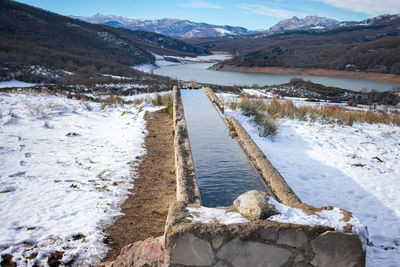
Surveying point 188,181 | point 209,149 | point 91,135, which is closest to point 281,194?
point 188,181

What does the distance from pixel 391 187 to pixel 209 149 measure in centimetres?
314

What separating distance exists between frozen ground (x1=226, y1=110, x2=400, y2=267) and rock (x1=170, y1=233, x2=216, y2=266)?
182cm

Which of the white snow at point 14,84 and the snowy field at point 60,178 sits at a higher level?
the white snow at point 14,84

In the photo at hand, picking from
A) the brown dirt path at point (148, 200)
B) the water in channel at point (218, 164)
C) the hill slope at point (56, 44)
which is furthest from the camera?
the hill slope at point (56, 44)

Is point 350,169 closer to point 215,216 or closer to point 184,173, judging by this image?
point 184,173

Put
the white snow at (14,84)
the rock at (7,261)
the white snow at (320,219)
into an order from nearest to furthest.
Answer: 1. the white snow at (320,219)
2. the rock at (7,261)
3. the white snow at (14,84)

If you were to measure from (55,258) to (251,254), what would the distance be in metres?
1.68

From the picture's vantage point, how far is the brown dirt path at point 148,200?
3.01 meters

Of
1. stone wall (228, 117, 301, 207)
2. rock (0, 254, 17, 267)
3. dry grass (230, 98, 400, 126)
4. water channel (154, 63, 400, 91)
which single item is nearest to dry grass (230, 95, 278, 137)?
dry grass (230, 98, 400, 126)

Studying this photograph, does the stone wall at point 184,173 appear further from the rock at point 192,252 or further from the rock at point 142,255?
the rock at point 192,252

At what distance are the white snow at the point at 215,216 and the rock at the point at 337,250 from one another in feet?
1.91

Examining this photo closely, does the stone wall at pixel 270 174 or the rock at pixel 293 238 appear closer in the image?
the rock at pixel 293 238

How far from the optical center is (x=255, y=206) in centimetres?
233

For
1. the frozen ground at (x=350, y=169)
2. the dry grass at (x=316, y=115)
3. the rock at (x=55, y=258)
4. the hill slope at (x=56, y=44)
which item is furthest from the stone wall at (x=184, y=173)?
the hill slope at (x=56, y=44)
